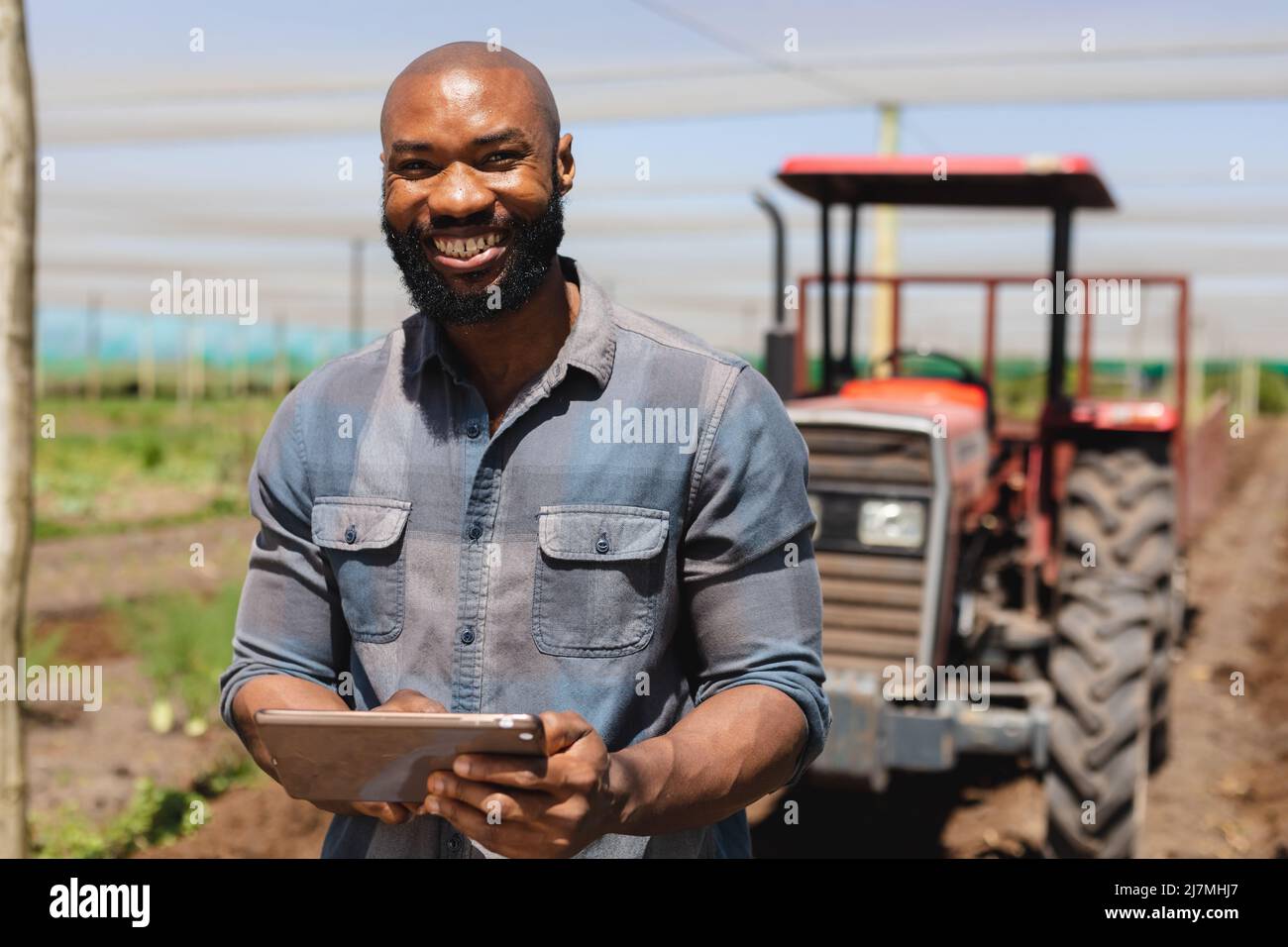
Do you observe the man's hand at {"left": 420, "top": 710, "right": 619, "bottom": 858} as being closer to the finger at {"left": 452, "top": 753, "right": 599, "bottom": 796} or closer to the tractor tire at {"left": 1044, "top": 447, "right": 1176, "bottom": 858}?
the finger at {"left": 452, "top": 753, "right": 599, "bottom": 796}

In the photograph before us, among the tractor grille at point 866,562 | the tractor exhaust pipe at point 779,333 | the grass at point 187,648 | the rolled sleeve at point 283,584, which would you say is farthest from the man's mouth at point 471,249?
the grass at point 187,648

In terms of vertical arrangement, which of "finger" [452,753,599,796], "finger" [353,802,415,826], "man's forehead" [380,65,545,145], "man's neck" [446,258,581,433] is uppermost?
"man's forehead" [380,65,545,145]

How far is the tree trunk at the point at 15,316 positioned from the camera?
122 inches

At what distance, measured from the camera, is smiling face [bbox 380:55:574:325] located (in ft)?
4.97

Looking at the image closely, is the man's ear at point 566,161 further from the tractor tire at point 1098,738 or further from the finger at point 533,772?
the tractor tire at point 1098,738

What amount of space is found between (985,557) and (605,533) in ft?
12.7

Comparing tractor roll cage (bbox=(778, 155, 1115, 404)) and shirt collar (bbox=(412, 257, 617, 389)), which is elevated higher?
tractor roll cage (bbox=(778, 155, 1115, 404))

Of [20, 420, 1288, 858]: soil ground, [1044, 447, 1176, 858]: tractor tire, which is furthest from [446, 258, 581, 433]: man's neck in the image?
[20, 420, 1288, 858]: soil ground

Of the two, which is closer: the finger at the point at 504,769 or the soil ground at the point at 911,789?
the finger at the point at 504,769

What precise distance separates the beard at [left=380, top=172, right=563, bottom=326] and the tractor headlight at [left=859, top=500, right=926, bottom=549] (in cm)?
291

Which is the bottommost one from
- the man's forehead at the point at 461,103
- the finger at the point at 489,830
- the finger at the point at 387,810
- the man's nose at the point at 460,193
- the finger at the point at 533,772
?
the finger at the point at 387,810

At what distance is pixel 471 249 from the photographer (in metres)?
1.55

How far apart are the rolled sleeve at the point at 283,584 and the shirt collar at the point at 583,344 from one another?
0.18 meters
